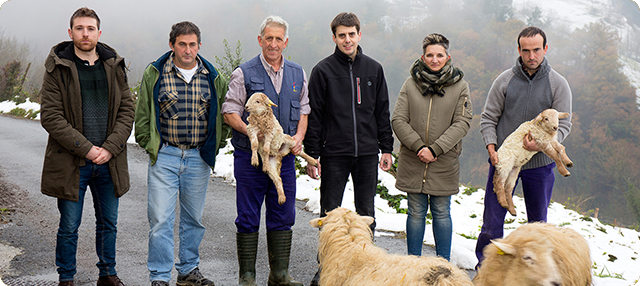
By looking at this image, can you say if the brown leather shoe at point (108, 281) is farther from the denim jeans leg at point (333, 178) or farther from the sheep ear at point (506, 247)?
the sheep ear at point (506, 247)

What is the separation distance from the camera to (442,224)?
13.9 feet

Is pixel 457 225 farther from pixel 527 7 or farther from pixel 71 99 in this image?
pixel 527 7

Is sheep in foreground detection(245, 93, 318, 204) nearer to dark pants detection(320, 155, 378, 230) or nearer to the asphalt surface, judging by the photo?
dark pants detection(320, 155, 378, 230)

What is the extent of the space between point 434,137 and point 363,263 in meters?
1.99

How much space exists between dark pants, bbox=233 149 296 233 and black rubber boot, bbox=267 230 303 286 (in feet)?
0.24

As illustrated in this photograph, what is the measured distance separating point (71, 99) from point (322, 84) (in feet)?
8.10

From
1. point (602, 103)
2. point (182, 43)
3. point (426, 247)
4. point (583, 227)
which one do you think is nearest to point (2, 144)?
point (182, 43)

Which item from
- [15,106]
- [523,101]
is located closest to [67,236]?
[523,101]

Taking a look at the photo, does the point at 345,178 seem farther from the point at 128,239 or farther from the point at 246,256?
the point at 128,239

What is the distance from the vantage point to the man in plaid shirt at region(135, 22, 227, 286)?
3.92m

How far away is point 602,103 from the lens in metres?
58.4

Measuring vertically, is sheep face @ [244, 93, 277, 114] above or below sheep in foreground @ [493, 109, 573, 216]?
above

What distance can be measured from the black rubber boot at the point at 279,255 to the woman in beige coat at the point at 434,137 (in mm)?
1333

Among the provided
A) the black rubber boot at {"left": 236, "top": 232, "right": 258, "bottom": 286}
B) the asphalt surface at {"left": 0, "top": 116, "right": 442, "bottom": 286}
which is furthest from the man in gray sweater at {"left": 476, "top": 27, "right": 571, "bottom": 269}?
the black rubber boot at {"left": 236, "top": 232, "right": 258, "bottom": 286}
